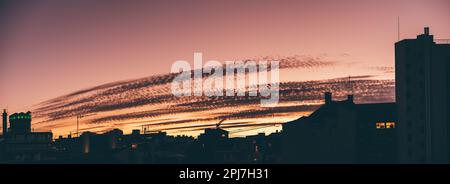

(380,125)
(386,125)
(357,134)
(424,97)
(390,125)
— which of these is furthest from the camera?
(380,125)

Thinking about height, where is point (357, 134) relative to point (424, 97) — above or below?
below

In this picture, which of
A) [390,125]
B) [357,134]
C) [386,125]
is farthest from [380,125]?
[357,134]

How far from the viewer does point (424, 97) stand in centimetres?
15662

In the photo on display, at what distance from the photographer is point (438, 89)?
156m

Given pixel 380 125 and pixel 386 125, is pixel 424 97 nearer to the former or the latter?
pixel 386 125

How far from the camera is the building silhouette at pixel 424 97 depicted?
6038 inches

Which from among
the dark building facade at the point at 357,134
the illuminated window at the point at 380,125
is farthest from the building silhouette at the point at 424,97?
the illuminated window at the point at 380,125

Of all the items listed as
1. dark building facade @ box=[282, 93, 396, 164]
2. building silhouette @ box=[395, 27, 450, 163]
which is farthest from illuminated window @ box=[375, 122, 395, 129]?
building silhouette @ box=[395, 27, 450, 163]

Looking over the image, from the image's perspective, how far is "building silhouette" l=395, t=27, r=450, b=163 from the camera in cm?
15338

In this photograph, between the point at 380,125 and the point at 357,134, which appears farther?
the point at 380,125

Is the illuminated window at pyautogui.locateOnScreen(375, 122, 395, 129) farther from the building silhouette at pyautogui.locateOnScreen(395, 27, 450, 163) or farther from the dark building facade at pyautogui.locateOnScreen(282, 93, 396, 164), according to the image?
the building silhouette at pyautogui.locateOnScreen(395, 27, 450, 163)

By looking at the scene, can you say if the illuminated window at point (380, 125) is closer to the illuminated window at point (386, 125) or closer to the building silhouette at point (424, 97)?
the illuminated window at point (386, 125)

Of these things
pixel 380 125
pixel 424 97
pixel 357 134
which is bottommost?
pixel 357 134
